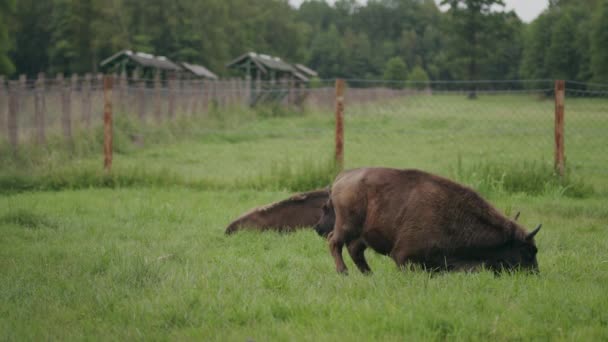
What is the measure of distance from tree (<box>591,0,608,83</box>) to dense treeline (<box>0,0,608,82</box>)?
0.22 ft

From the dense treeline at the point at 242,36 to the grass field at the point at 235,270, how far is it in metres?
38.5

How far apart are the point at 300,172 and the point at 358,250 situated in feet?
20.7

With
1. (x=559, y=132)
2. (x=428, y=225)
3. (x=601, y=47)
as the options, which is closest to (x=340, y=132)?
(x=559, y=132)

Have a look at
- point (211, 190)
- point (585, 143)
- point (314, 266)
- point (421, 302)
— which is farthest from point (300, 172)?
point (585, 143)

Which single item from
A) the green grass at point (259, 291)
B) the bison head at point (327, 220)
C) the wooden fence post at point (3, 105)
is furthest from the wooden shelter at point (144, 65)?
the bison head at point (327, 220)

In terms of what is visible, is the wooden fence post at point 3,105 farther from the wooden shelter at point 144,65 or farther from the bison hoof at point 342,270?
the wooden shelter at point 144,65

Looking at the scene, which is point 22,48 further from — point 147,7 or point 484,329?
point 484,329

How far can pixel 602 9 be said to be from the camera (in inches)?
1973

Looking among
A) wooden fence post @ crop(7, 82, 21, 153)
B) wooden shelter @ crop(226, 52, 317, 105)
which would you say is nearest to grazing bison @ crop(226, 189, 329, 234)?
wooden fence post @ crop(7, 82, 21, 153)

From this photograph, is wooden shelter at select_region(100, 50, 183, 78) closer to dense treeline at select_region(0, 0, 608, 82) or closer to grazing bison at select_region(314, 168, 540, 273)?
dense treeline at select_region(0, 0, 608, 82)

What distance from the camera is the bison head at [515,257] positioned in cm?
636

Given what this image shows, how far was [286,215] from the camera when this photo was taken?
932 centimetres

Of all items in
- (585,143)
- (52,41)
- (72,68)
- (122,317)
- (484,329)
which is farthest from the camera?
(52,41)

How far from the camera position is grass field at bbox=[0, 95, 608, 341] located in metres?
4.90
